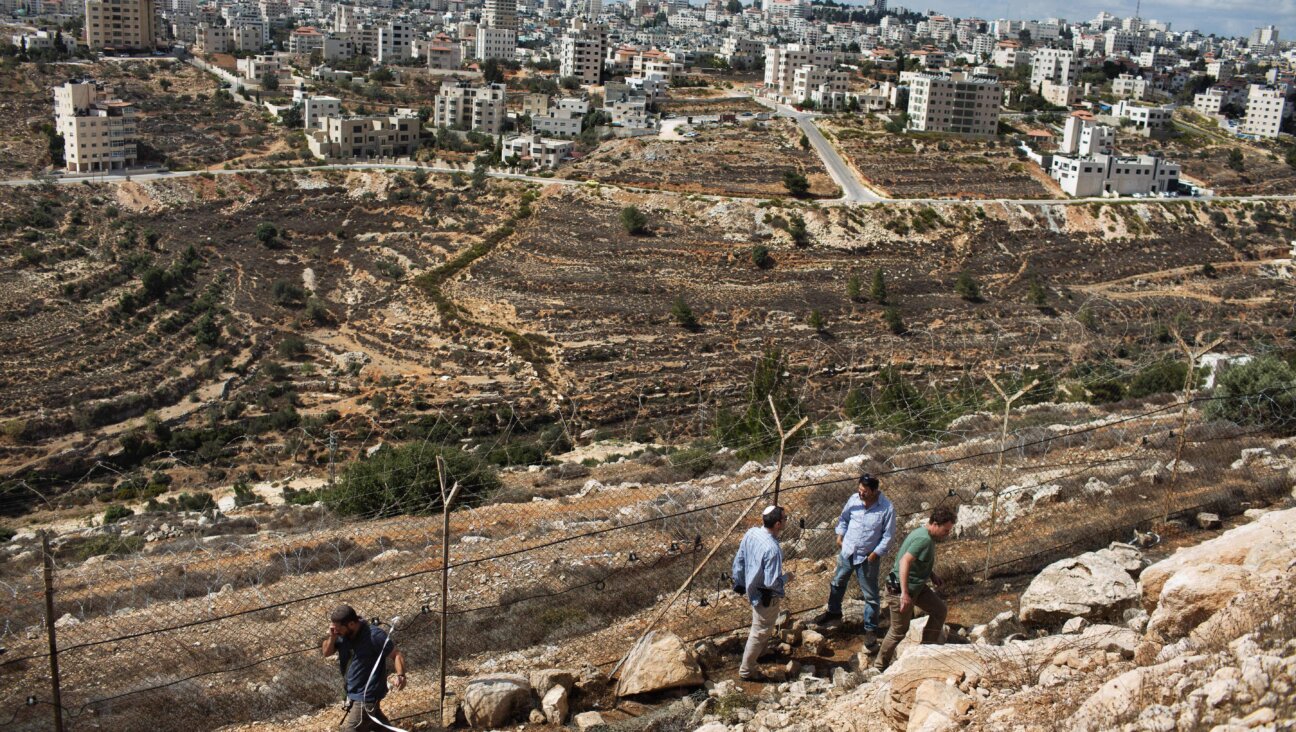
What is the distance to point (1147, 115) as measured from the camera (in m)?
61.4

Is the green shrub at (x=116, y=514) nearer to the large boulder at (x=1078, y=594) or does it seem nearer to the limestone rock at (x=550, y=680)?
the limestone rock at (x=550, y=680)

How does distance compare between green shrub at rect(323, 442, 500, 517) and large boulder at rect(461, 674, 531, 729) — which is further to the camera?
green shrub at rect(323, 442, 500, 517)

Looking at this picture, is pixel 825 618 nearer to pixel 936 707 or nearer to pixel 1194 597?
pixel 936 707

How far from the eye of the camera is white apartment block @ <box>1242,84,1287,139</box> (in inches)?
2589

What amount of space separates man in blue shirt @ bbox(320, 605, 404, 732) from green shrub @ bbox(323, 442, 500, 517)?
6.41 metres

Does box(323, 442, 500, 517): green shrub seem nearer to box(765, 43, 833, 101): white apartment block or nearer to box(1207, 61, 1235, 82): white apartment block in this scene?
box(765, 43, 833, 101): white apartment block

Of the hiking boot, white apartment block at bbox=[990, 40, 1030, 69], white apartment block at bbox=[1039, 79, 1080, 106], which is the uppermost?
white apartment block at bbox=[990, 40, 1030, 69]

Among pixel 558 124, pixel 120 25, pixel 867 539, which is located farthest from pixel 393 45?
pixel 867 539

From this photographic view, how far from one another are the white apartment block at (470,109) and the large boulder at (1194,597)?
52.0 metres

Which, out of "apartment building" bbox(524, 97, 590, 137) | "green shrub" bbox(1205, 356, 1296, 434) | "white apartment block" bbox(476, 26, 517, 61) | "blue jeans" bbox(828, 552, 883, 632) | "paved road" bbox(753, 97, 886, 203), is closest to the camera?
"blue jeans" bbox(828, 552, 883, 632)

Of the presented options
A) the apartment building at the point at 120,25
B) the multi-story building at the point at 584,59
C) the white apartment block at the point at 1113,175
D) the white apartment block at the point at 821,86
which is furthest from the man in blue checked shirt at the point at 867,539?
the apartment building at the point at 120,25

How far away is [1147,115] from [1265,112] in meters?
10.7

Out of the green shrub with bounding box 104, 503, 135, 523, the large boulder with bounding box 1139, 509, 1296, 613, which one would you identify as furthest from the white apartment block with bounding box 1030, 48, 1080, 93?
the large boulder with bounding box 1139, 509, 1296, 613

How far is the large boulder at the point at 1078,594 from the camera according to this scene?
6.32 meters
